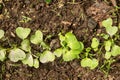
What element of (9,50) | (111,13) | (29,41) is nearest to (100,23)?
(111,13)

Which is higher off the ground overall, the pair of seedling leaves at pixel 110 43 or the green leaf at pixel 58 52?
the pair of seedling leaves at pixel 110 43

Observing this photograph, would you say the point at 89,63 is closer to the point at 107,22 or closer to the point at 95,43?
the point at 95,43

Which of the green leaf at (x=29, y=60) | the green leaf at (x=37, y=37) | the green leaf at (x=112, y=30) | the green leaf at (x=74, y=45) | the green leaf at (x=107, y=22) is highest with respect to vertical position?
the green leaf at (x=107, y=22)

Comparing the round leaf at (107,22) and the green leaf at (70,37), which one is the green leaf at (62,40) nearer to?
the green leaf at (70,37)

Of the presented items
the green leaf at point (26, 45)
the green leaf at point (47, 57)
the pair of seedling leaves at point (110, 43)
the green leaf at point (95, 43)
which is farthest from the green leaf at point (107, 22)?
the green leaf at point (26, 45)

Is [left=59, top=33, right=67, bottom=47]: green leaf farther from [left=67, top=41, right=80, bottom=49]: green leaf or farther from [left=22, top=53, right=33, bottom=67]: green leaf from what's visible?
[left=22, top=53, right=33, bottom=67]: green leaf

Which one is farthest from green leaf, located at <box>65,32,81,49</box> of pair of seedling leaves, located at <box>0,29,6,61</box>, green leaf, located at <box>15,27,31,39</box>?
pair of seedling leaves, located at <box>0,29,6,61</box>

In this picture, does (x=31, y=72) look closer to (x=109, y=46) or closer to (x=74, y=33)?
(x=74, y=33)
